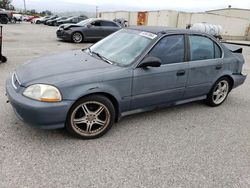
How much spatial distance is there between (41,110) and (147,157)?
4.50 feet

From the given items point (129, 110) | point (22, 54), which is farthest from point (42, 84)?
point (22, 54)

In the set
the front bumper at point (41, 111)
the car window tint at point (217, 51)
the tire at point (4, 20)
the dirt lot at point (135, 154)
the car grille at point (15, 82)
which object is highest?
the car window tint at point (217, 51)

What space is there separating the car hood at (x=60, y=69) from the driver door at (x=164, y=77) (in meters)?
0.48

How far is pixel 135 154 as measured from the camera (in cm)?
297

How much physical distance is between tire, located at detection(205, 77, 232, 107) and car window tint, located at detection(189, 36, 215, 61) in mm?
594

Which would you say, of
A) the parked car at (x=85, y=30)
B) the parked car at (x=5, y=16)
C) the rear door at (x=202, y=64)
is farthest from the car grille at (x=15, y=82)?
the parked car at (x=5, y=16)

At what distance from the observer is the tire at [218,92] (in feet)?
15.0

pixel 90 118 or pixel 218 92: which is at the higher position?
pixel 90 118

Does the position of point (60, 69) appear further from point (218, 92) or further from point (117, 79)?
point (218, 92)

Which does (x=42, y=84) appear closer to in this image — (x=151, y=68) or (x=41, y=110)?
(x=41, y=110)

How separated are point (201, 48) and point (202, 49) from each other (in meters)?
0.03

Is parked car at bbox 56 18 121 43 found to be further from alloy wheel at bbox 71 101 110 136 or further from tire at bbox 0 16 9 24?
tire at bbox 0 16 9 24

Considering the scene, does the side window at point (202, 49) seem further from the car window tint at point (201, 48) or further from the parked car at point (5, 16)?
the parked car at point (5, 16)

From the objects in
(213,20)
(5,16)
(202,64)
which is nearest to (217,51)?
(202,64)
